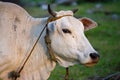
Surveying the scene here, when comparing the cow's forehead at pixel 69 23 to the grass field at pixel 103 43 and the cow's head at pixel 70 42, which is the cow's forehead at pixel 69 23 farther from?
the grass field at pixel 103 43

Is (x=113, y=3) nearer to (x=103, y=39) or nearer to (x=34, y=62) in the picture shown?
(x=103, y=39)

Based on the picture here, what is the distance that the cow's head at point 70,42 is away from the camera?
6547mm

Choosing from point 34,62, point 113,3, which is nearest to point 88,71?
point 34,62

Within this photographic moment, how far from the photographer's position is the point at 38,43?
22.8 ft

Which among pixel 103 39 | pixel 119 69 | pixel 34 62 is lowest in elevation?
pixel 103 39

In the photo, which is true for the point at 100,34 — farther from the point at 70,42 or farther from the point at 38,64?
the point at 70,42

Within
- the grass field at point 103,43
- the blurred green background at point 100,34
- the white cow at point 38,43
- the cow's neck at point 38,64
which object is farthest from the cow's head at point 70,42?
the grass field at point 103,43

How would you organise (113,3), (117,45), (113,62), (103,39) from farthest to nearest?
(113,3) → (103,39) → (117,45) → (113,62)

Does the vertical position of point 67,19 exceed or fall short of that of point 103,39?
it exceeds it

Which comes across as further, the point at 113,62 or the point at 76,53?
the point at 113,62

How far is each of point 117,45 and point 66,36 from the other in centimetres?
Result: 677

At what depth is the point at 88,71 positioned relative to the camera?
32.7 feet

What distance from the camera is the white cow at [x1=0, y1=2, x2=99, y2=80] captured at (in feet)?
21.7

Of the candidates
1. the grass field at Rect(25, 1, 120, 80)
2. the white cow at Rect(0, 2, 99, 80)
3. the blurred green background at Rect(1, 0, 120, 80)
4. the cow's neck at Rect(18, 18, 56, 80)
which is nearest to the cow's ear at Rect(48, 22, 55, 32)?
the white cow at Rect(0, 2, 99, 80)
